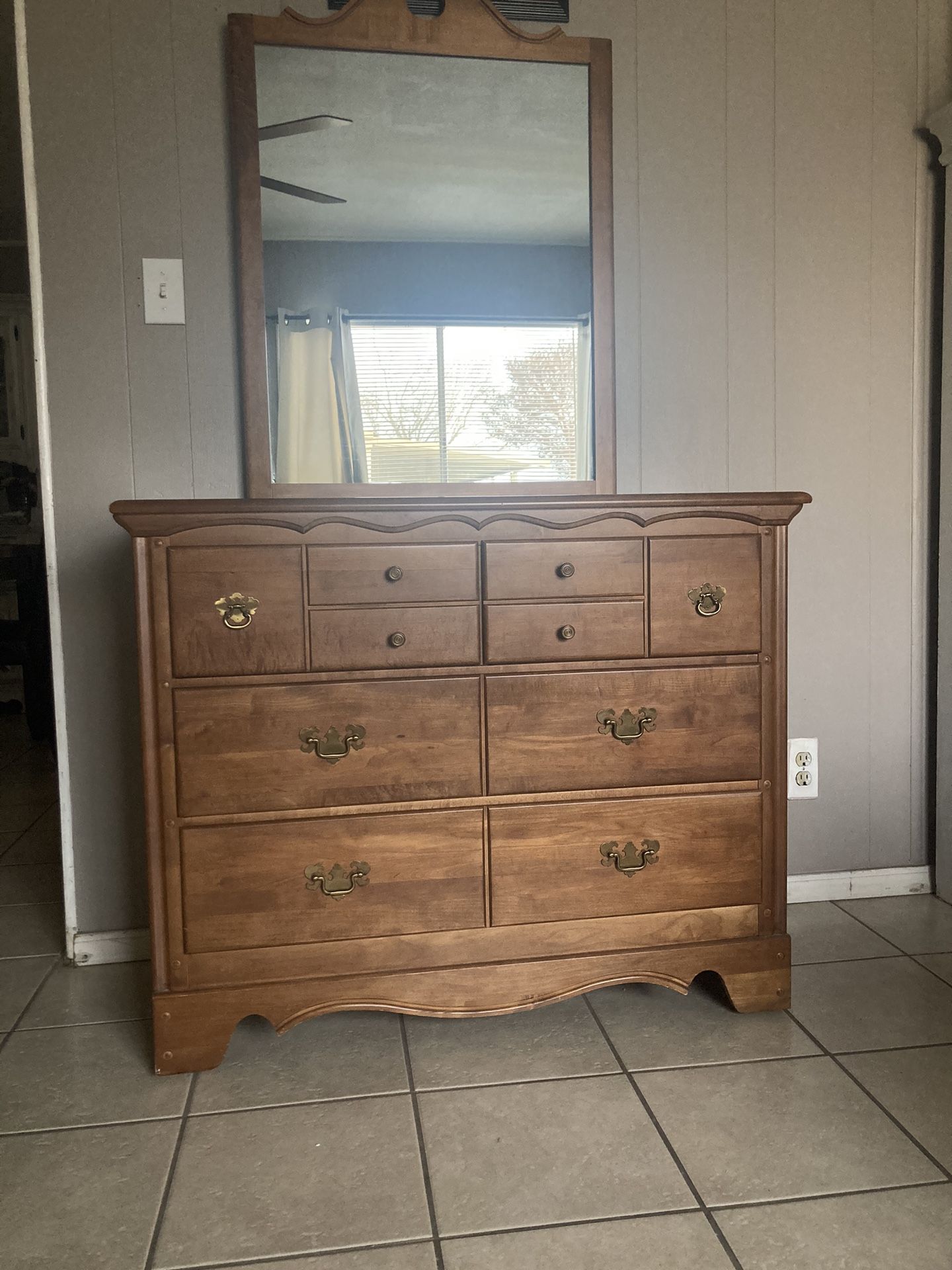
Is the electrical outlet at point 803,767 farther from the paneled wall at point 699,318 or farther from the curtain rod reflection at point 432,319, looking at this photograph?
the curtain rod reflection at point 432,319

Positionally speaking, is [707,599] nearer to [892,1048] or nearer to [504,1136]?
[892,1048]

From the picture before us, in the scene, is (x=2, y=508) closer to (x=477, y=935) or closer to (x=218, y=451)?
(x=218, y=451)

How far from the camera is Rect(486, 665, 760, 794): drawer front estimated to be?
1.75 meters

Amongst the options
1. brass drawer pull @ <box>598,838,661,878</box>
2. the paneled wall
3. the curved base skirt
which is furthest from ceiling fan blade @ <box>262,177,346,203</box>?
the curved base skirt

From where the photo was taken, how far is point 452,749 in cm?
173

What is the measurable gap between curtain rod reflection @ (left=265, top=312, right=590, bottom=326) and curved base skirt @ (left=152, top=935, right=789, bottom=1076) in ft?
4.36

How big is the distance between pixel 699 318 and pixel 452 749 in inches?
48.5

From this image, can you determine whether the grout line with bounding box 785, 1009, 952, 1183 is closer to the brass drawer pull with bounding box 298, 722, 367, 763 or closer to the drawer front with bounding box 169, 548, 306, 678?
the brass drawer pull with bounding box 298, 722, 367, 763

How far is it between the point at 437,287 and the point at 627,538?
767 millimetres

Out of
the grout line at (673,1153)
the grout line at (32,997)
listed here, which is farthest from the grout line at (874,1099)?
the grout line at (32,997)

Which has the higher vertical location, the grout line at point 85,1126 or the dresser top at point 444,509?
the dresser top at point 444,509

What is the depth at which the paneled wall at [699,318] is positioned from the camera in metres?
2.04

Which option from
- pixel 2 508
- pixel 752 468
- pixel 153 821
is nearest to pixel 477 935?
pixel 153 821

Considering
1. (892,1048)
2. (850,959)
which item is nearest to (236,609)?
(892,1048)
